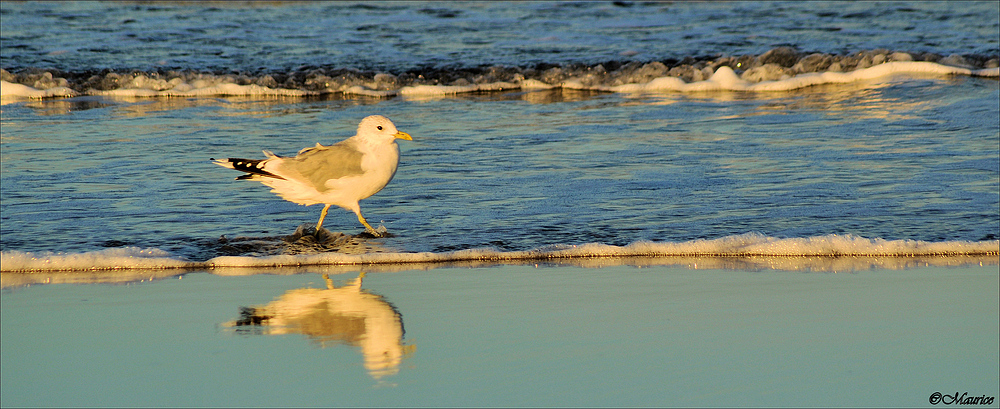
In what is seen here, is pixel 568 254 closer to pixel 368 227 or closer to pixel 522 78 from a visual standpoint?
pixel 368 227

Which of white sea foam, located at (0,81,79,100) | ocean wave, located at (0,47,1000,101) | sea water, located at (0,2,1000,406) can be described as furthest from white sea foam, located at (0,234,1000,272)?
white sea foam, located at (0,81,79,100)

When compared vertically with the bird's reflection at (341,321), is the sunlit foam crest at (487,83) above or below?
above

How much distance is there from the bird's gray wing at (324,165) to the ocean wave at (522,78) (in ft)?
22.7

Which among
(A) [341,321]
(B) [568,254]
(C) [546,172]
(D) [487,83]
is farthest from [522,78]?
(A) [341,321]

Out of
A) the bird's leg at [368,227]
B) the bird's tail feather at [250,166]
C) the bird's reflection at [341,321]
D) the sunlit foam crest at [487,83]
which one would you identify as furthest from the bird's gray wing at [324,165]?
the sunlit foam crest at [487,83]

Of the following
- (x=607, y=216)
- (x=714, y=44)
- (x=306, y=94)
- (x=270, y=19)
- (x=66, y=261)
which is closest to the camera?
(x=66, y=261)

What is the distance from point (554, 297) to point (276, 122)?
6.28 metres

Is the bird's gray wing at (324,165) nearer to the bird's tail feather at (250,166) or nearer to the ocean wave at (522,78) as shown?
the bird's tail feather at (250,166)

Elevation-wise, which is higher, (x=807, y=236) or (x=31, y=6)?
(x=31, y=6)

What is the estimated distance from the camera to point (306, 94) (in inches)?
504

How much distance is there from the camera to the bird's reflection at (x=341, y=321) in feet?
12.6

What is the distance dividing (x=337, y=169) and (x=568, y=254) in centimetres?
147

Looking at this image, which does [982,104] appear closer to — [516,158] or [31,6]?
[516,158]

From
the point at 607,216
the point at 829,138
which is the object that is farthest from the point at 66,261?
the point at 829,138
